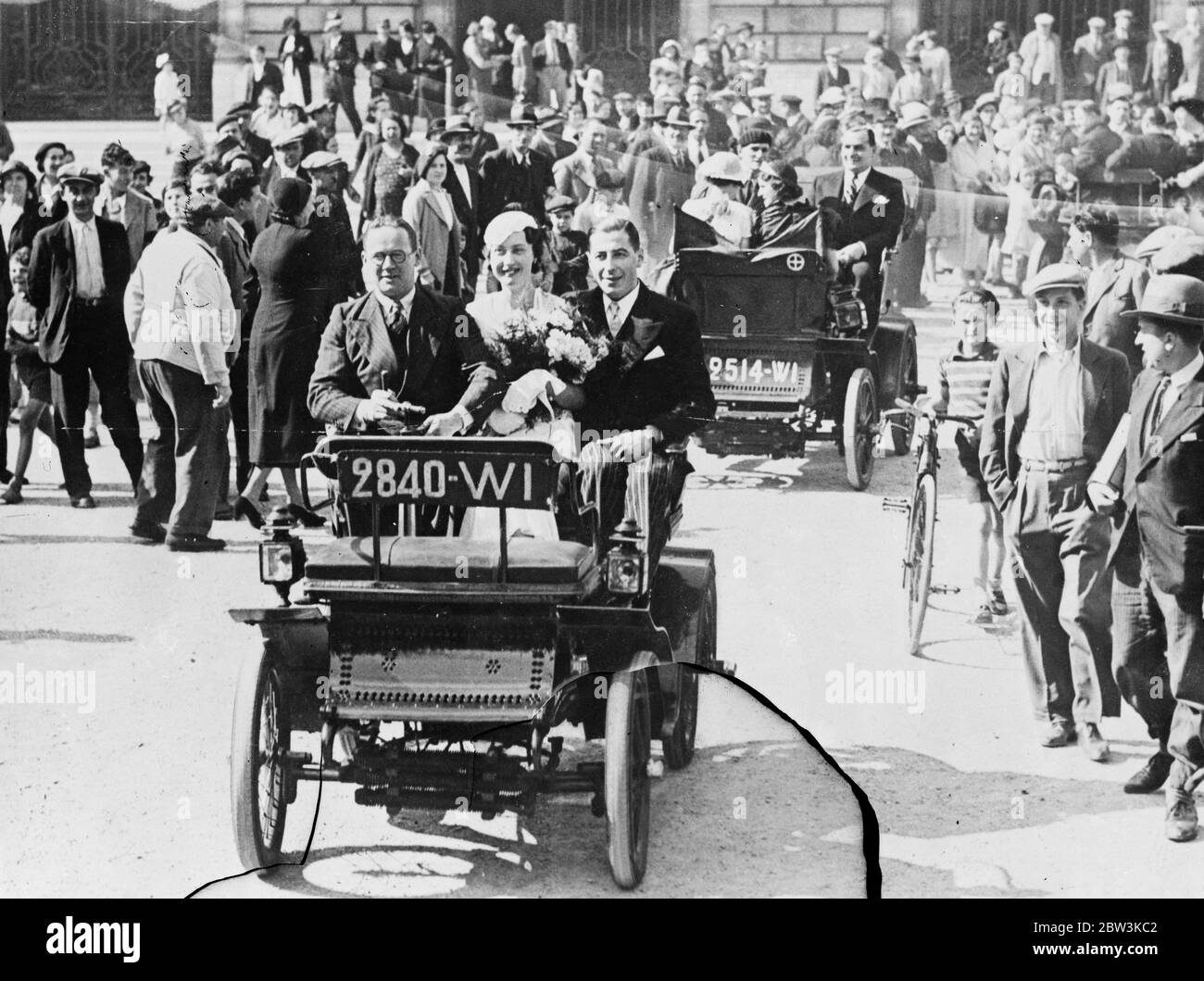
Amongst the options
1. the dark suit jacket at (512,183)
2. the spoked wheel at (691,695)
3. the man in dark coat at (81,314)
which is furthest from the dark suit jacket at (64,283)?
the spoked wheel at (691,695)

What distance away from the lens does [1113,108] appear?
5590 millimetres

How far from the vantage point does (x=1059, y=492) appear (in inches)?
218

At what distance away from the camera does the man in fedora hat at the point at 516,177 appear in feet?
18.7

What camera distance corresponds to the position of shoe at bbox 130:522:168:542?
575 cm

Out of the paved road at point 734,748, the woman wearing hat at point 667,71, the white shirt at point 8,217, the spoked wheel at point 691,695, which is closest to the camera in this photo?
the paved road at point 734,748

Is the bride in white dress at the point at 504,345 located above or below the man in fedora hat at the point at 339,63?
below

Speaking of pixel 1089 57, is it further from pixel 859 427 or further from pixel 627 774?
pixel 627 774

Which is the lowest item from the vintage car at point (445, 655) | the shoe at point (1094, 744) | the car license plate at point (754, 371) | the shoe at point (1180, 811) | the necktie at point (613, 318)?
the shoe at point (1180, 811)

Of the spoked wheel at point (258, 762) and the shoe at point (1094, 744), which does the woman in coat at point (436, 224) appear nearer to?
the spoked wheel at point (258, 762)

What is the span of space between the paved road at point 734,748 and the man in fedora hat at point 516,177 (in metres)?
1.08

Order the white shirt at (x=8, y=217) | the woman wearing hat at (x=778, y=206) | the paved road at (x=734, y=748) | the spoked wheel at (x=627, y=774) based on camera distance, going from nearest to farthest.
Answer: the spoked wheel at (x=627, y=774)
the paved road at (x=734, y=748)
the woman wearing hat at (x=778, y=206)
the white shirt at (x=8, y=217)
